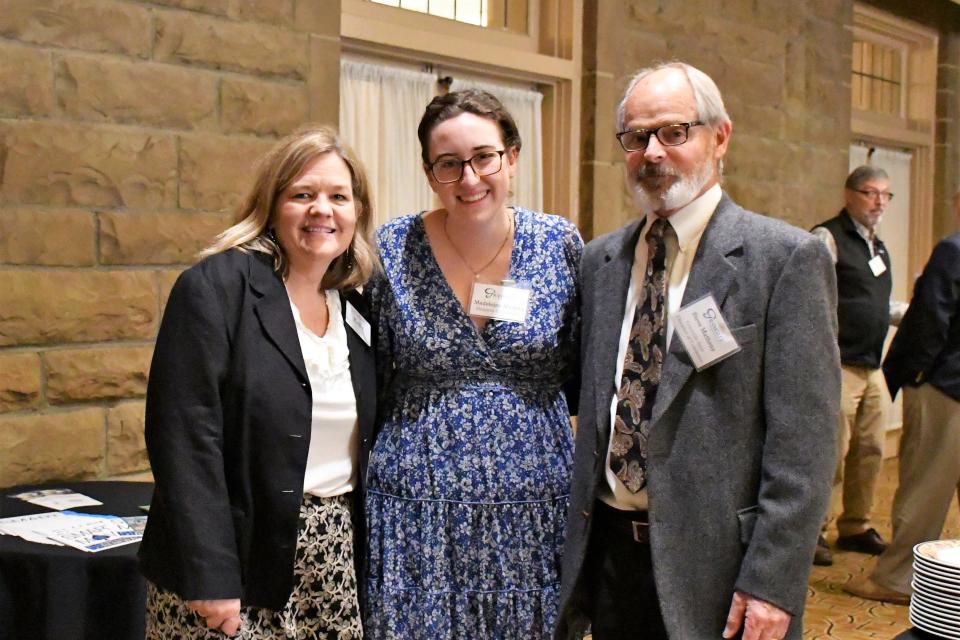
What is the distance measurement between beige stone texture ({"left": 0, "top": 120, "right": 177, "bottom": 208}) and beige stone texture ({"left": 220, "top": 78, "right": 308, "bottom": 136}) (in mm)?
274

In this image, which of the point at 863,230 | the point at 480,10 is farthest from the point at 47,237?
the point at 863,230

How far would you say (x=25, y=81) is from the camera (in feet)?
9.69

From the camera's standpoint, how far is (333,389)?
78.2 inches

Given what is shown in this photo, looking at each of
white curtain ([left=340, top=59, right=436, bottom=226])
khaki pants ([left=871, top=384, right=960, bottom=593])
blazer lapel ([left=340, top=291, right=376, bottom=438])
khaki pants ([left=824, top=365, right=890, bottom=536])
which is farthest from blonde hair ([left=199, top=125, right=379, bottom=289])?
khaki pants ([left=824, top=365, right=890, bottom=536])

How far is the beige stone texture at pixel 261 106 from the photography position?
347cm

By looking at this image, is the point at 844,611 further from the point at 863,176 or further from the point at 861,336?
the point at 863,176

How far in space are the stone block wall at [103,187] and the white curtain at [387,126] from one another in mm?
662

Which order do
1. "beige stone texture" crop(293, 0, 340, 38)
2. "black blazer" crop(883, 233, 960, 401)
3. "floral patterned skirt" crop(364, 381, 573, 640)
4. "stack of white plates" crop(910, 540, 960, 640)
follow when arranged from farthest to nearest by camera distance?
"black blazer" crop(883, 233, 960, 401)
"beige stone texture" crop(293, 0, 340, 38)
"floral patterned skirt" crop(364, 381, 573, 640)
"stack of white plates" crop(910, 540, 960, 640)

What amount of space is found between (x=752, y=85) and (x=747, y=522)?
4761mm

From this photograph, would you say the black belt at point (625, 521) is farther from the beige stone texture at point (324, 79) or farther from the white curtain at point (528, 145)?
the white curtain at point (528, 145)

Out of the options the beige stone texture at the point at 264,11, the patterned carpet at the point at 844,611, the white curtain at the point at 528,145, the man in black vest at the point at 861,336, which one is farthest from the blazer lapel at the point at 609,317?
the man in black vest at the point at 861,336

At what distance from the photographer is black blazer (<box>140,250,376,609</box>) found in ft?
5.76

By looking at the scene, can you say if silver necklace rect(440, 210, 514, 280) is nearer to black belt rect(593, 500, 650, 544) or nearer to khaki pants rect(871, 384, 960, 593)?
black belt rect(593, 500, 650, 544)

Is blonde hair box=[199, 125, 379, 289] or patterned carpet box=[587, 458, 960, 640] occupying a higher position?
blonde hair box=[199, 125, 379, 289]
